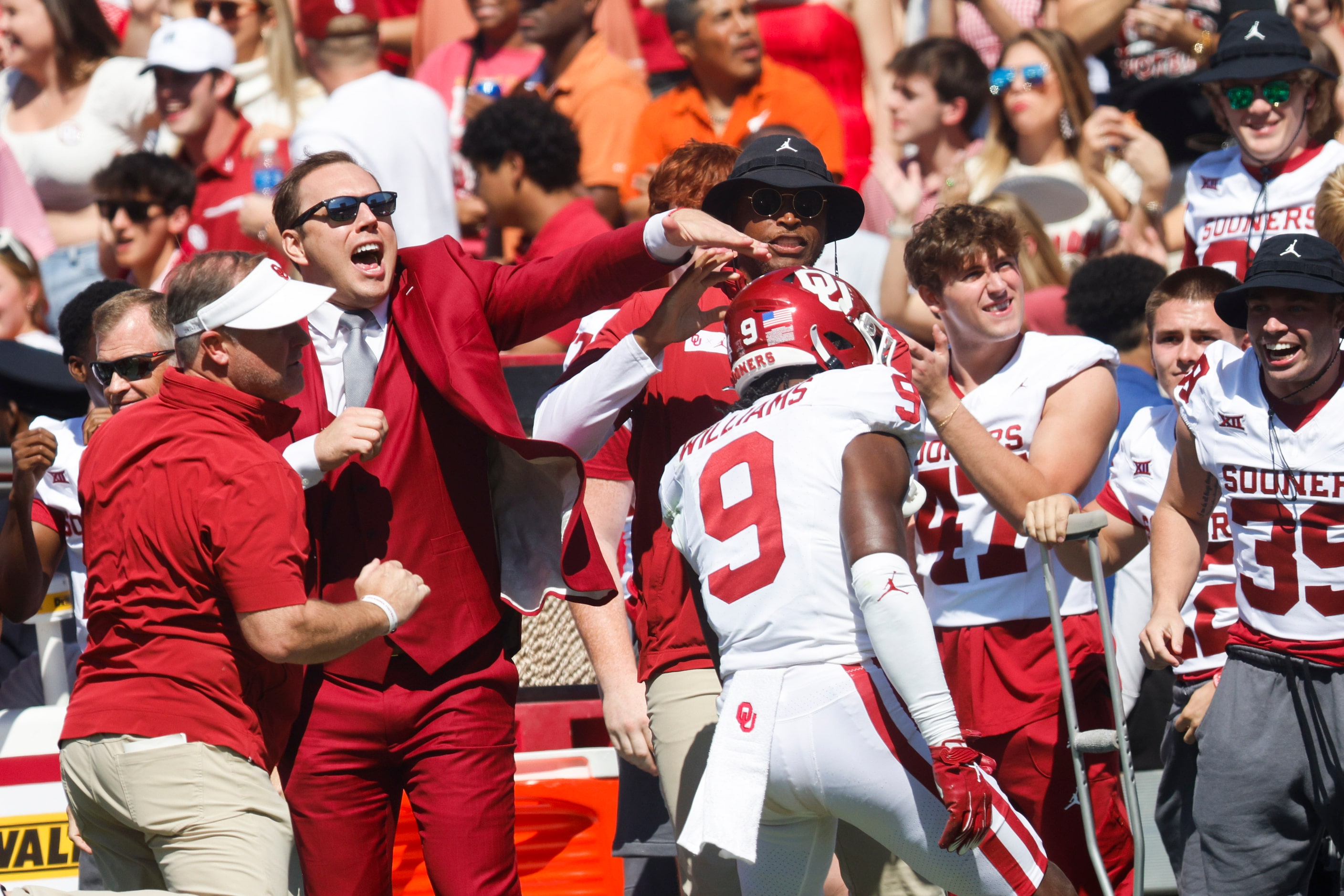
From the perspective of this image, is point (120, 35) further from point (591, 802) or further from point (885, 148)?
point (591, 802)

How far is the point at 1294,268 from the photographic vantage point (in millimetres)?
4023

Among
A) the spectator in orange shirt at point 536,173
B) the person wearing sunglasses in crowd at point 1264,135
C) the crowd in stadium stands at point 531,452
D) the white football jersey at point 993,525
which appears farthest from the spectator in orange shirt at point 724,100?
the white football jersey at point 993,525

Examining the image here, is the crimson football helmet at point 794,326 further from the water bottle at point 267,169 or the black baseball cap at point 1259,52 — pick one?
the water bottle at point 267,169

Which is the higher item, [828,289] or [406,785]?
[828,289]

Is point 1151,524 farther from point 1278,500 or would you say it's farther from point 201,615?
point 201,615

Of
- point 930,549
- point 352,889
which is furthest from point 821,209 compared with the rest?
point 352,889

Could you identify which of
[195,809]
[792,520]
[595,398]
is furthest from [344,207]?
[195,809]

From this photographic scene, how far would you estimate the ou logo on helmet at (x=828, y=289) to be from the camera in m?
3.68

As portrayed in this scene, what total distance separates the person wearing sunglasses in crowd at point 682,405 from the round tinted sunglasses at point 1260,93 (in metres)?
2.32

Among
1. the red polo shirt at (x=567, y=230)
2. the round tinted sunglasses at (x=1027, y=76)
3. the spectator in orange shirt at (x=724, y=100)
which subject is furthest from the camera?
the spectator in orange shirt at (x=724, y=100)

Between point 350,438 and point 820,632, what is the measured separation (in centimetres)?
114

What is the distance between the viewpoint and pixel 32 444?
16.0 feet

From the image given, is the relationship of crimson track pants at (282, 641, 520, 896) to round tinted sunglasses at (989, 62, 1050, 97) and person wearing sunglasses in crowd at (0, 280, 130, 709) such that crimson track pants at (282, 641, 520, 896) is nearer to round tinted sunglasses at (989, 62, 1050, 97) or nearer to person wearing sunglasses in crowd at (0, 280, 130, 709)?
person wearing sunglasses in crowd at (0, 280, 130, 709)

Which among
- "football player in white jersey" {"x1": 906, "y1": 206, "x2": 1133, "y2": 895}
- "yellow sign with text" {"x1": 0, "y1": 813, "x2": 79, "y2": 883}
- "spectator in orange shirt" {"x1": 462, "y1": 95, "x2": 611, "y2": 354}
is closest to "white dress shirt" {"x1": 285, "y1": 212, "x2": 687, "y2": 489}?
"football player in white jersey" {"x1": 906, "y1": 206, "x2": 1133, "y2": 895}
